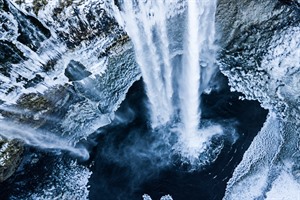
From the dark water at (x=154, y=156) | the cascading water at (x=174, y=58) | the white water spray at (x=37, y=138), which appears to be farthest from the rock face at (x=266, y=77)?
the white water spray at (x=37, y=138)

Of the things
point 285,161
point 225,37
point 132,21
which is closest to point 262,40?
point 225,37

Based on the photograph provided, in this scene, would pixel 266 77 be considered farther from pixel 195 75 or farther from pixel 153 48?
pixel 153 48

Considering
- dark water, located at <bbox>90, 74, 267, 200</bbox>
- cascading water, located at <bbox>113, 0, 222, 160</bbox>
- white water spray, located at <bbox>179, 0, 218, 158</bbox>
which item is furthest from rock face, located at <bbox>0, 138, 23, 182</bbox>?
white water spray, located at <bbox>179, 0, 218, 158</bbox>

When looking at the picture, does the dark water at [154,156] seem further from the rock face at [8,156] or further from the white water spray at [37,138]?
the rock face at [8,156]

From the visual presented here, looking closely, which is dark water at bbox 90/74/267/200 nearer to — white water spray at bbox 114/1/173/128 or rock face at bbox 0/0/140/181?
white water spray at bbox 114/1/173/128

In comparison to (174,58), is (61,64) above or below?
below

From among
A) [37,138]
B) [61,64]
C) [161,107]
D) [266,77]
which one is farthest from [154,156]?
[266,77]
